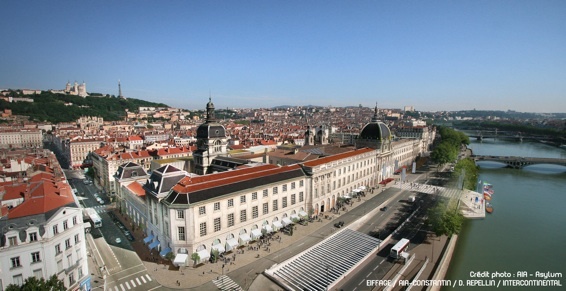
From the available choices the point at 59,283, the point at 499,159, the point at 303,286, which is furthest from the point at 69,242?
the point at 499,159

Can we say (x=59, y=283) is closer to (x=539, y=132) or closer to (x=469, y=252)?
(x=469, y=252)

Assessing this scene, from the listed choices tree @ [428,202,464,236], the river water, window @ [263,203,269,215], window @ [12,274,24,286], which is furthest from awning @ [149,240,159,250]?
tree @ [428,202,464,236]

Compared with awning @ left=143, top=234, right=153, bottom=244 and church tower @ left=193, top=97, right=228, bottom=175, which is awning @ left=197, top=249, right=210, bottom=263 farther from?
church tower @ left=193, top=97, right=228, bottom=175

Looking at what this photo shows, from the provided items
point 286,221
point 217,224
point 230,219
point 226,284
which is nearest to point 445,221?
point 286,221

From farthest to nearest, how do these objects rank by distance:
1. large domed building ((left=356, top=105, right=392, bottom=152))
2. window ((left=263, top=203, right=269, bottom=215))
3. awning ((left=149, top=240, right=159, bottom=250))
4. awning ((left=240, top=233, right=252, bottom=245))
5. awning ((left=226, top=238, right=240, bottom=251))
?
large domed building ((left=356, top=105, right=392, bottom=152)) → window ((left=263, top=203, right=269, bottom=215)) → awning ((left=240, top=233, right=252, bottom=245)) → awning ((left=149, top=240, right=159, bottom=250)) → awning ((left=226, top=238, right=240, bottom=251))

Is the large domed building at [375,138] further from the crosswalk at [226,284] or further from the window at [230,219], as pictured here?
the crosswalk at [226,284]

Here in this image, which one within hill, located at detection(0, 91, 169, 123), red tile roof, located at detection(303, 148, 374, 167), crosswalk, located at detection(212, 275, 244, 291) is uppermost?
hill, located at detection(0, 91, 169, 123)

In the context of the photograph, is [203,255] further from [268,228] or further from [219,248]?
[268,228]
